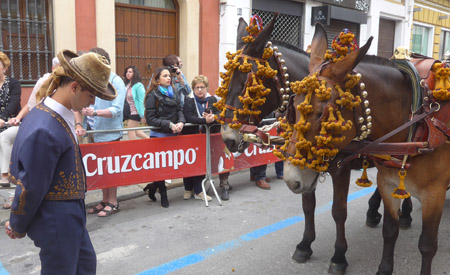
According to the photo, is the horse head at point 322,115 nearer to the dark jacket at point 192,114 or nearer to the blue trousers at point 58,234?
the blue trousers at point 58,234

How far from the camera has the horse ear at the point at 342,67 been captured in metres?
2.36

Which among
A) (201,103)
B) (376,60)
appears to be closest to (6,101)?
(201,103)

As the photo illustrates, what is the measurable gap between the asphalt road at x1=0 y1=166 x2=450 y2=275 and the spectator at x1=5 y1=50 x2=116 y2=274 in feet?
4.64

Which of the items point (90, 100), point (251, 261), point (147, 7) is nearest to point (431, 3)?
point (147, 7)

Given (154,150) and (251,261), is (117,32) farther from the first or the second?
(251,261)

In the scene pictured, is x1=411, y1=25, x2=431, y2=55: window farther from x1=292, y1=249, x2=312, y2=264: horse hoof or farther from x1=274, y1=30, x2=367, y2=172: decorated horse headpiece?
x1=274, y1=30, x2=367, y2=172: decorated horse headpiece

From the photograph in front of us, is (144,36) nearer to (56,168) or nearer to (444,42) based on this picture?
(56,168)

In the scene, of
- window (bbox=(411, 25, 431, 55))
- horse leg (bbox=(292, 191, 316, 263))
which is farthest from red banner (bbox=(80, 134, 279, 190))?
window (bbox=(411, 25, 431, 55))

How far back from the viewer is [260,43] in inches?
135

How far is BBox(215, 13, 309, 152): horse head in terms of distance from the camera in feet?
11.1

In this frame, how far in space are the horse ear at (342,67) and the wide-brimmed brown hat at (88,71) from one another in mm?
1338

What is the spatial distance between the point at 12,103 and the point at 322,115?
436 centimetres

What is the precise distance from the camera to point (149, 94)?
5094 mm

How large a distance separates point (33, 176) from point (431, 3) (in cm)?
1870
